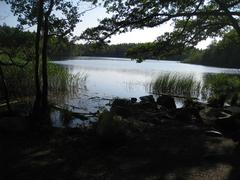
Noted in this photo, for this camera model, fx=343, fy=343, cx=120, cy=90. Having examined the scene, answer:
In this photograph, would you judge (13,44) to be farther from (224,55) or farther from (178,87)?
(224,55)

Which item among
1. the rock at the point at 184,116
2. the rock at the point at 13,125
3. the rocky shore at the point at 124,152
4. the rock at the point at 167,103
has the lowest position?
the rock at the point at 167,103

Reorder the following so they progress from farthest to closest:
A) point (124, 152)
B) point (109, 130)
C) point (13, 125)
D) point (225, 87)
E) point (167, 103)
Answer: point (225, 87) → point (167, 103) → point (13, 125) → point (109, 130) → point (124, 152)

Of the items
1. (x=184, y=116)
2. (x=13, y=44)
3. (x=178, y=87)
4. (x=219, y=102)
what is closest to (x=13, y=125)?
(x=13, y=44)

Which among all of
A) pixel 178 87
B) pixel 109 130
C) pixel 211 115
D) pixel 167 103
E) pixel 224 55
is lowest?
pixel 167 103

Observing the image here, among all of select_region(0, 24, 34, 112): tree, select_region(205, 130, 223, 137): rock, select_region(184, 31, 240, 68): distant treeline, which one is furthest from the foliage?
select_region(0, 24, 34, 112): tree

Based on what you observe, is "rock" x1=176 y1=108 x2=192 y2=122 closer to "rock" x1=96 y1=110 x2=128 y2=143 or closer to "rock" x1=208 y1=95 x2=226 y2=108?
"rock" x1=208 y1=95 x2=226 y2=108

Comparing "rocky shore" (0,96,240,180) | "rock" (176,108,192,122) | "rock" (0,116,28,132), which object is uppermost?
"rock" (0,116,28,132)

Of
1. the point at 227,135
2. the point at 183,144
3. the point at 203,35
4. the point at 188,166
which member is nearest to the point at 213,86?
the point at 203,35

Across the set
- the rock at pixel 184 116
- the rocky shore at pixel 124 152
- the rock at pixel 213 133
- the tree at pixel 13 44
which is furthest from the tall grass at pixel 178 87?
the tree at pixel 13 44

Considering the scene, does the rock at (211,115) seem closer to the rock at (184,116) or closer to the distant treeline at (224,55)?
the rock at (184,116)

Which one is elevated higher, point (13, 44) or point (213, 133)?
point (13, 44)

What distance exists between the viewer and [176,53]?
1487 centimetres

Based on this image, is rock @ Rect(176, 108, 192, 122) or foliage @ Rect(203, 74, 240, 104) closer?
rock @ Rect(176, 108, 192, 122)

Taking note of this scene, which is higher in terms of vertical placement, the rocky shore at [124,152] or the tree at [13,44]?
the tree at [13,44]
